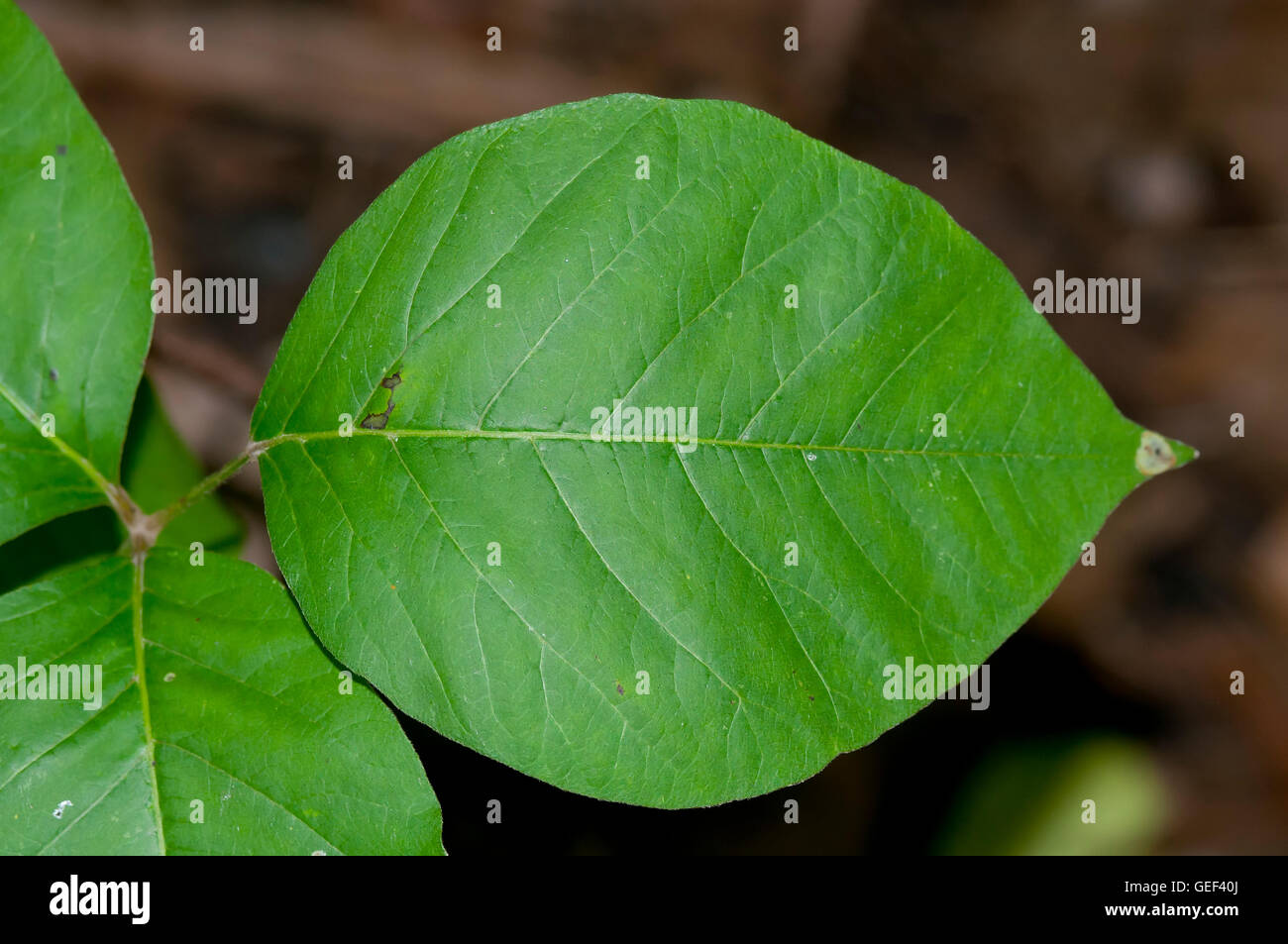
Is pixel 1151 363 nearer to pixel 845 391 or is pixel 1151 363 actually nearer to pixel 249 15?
pixel 845 391

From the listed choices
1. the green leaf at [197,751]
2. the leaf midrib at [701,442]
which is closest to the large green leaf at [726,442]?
the leaf midrib at [701,442]

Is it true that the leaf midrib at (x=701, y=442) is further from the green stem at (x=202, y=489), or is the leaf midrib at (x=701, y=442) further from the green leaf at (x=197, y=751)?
the green leaf at (x=197, y=751)

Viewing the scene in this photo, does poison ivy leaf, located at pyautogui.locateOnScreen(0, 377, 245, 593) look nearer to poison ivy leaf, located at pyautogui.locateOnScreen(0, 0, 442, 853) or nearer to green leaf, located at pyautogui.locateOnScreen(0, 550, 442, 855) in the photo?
poison ivy leaf, located at pyautogui.locateOnScreen(0, 0, 442, 853)

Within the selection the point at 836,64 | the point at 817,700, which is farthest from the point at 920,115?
the point at 817,700

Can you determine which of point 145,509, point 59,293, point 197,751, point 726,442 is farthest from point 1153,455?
point 145,509

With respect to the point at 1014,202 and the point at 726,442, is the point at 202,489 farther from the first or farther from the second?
the point at 1014,202

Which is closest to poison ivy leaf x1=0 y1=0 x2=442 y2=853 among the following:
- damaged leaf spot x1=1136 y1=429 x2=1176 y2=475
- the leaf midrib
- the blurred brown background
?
the leaf midrib
